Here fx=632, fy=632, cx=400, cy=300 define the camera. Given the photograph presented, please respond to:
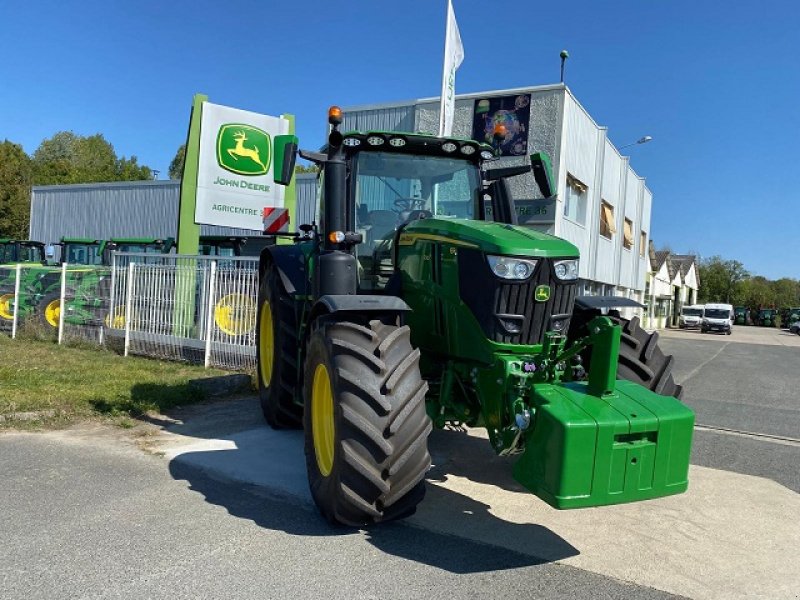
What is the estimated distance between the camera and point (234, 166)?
11.9m

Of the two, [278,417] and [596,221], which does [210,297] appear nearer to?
[278,417]

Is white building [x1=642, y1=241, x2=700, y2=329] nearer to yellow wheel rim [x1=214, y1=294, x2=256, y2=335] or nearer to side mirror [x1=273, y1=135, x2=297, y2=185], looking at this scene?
yellow wheel rim [x1=214, y1=294, x2=256, y2=335]

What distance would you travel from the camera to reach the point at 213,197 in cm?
1181

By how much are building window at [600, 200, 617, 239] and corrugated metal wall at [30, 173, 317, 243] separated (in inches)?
445

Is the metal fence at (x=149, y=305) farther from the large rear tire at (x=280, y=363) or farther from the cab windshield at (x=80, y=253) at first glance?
the cab windshield at (x=80, y=253)

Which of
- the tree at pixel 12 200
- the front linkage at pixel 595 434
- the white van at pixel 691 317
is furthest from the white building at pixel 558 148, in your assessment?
the tree at pixel 12 200

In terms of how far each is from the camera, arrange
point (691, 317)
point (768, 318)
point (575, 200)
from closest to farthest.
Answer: point (575, 200) < point (691, 317) < point (768, 318)

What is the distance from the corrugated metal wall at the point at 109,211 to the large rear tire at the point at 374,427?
20.7m

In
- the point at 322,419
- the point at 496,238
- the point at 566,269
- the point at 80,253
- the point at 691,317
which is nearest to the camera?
the point at 496,238

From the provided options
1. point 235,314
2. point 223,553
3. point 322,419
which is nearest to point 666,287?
point 235,314

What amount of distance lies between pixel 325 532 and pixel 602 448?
1.70 metres

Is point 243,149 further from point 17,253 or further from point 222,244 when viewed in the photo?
point 17,253

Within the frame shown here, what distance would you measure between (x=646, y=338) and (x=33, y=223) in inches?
1325

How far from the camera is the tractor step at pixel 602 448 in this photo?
309 cm
